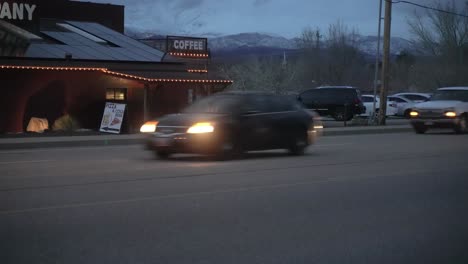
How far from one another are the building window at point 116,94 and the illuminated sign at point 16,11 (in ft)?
14.4

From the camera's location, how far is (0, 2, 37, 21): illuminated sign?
2956cm

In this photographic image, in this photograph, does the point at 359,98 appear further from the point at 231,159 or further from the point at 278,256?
the point at 278,256

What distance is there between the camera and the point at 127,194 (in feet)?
38.0

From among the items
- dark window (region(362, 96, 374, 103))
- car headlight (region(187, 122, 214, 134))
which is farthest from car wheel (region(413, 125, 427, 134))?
dark window (region(362, 96, 374, 103))

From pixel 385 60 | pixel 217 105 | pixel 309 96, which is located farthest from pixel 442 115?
pixel 217 105

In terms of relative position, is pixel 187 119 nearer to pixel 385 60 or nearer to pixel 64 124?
pixel 64 124

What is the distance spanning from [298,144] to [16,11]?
16.2 m

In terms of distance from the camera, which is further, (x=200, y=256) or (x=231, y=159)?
(x=231, y=159)

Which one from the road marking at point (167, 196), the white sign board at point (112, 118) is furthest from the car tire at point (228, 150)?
the white sign board at point (112, 118)

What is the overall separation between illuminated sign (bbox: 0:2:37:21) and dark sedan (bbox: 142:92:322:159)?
14.2 m

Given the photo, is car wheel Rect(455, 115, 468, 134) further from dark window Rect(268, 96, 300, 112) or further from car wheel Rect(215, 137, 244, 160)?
car wheel Rect(215, 137, 244, 160)

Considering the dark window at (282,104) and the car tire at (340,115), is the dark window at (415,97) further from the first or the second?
the dark window at (282,104)

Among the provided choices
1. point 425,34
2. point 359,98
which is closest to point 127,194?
point 359,98

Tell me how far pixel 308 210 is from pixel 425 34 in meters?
55.7
